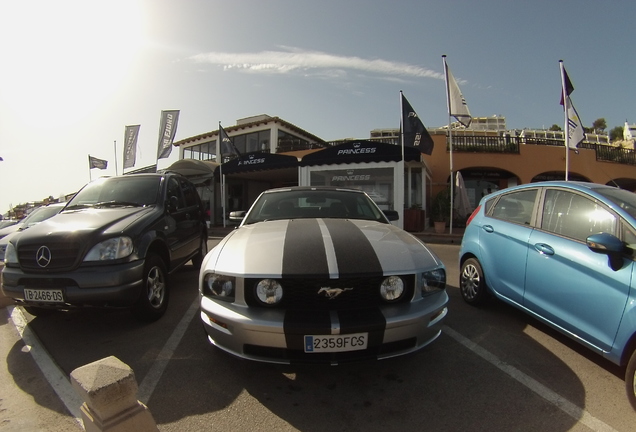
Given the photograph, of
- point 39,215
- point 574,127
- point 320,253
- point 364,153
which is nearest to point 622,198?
point 320,253

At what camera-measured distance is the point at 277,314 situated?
238 cm

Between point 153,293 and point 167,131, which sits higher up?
point 167,131

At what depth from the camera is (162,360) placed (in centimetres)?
305

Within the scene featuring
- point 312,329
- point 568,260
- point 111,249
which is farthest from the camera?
point 111,249

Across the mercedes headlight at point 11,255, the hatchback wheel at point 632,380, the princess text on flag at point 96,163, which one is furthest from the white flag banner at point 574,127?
the princess text on flag at point 96,163

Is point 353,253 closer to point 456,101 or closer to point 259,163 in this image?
point 456,101

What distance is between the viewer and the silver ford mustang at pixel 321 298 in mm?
2275

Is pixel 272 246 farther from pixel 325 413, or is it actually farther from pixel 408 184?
pixel 408 184

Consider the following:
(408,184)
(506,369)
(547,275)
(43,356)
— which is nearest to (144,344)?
(43,356)

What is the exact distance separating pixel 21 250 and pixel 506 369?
15.6 feet

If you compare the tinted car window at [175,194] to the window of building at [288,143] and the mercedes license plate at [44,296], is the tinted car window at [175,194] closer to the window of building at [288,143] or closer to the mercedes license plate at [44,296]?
the mercedes license plate at [44,296]

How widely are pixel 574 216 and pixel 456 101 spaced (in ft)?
35.1

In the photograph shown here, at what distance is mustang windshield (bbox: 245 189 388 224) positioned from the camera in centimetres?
402

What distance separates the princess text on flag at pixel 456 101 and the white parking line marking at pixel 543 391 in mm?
11063
